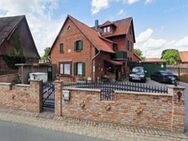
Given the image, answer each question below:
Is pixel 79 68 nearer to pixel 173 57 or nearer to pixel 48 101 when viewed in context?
pixel 48 101

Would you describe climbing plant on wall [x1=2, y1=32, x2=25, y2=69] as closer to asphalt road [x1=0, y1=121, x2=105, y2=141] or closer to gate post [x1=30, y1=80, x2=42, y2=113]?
gate post [x1=30, y1=80, x2=42, y2=113]

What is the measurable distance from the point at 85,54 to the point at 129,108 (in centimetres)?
1688

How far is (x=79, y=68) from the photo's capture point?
2481cm

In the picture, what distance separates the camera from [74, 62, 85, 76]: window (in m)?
24.2

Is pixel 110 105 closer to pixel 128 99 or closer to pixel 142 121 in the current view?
pixel 128 99

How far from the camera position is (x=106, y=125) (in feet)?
25.4

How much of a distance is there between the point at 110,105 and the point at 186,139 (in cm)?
279

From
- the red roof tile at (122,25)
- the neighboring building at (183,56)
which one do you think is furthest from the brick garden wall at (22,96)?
the neighboring building at (183,56)

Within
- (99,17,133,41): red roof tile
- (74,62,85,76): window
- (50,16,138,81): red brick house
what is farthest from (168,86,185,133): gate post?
(99,17,133,41): red roof tile

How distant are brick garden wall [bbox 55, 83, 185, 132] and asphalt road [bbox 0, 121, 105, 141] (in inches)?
55.8

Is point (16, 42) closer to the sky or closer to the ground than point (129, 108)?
closer to the sky

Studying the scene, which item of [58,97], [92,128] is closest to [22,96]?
[58,97]

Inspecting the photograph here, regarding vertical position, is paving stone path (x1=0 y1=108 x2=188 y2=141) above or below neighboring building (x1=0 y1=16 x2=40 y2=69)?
below

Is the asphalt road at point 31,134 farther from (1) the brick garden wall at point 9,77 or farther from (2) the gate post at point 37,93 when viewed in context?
(1) the brick garden wall at point 9,77
